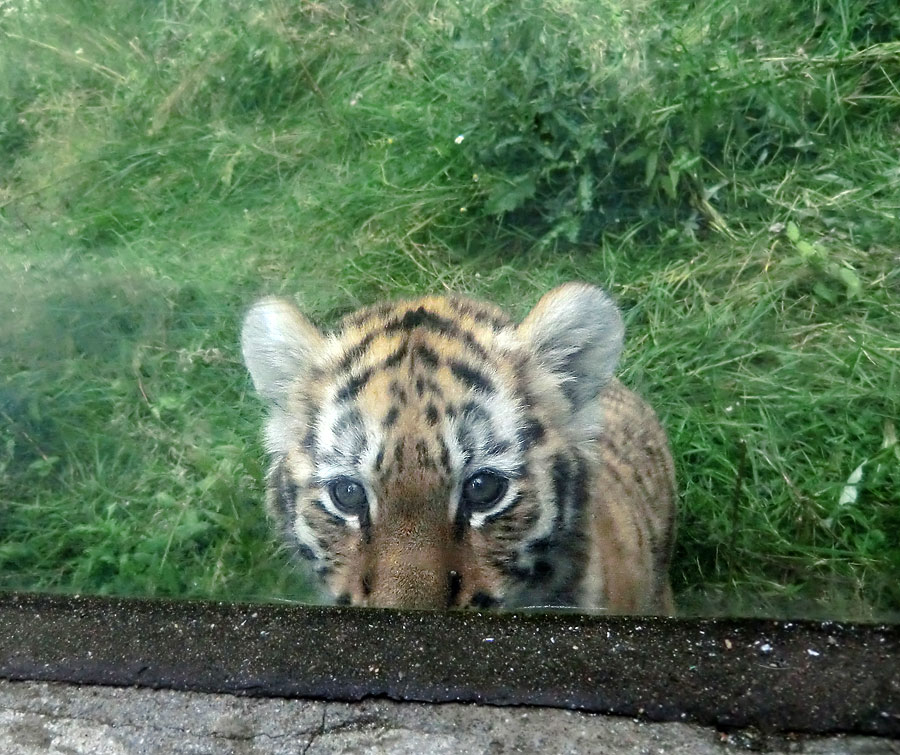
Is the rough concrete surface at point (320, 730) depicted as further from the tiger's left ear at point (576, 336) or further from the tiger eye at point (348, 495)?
the tiger's left ear at point (576, 336)

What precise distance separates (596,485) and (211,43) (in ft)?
7.32

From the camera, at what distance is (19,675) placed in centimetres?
148

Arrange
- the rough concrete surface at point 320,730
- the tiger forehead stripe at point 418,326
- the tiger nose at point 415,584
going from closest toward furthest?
the rough concrete surface at point 320,730 → the tiger nose at point 415,584 → the tiger forehead stripe at point 418,326

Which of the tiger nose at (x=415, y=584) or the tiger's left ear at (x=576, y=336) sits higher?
the tiger's left ear at (x=576, y=336)

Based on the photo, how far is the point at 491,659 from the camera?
1375 millimetres

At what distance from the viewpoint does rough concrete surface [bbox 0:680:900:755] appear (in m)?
1.24

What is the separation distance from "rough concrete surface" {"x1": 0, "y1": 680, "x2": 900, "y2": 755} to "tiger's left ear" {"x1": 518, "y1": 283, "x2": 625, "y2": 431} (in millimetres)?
748

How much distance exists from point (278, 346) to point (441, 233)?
97 cm

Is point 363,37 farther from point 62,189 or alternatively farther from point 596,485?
point 596,485

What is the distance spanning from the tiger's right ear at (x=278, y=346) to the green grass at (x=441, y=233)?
132 mm

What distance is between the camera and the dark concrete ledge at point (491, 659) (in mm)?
1251

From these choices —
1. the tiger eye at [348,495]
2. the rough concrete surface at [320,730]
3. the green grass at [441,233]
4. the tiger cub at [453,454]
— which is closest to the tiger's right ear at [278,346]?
the tiger cub at [453,454]

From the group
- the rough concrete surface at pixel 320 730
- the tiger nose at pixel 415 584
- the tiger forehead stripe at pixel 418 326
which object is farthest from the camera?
the tiger forehead stripe at pixel 418 326

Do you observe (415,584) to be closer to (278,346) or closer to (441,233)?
(278,346)
